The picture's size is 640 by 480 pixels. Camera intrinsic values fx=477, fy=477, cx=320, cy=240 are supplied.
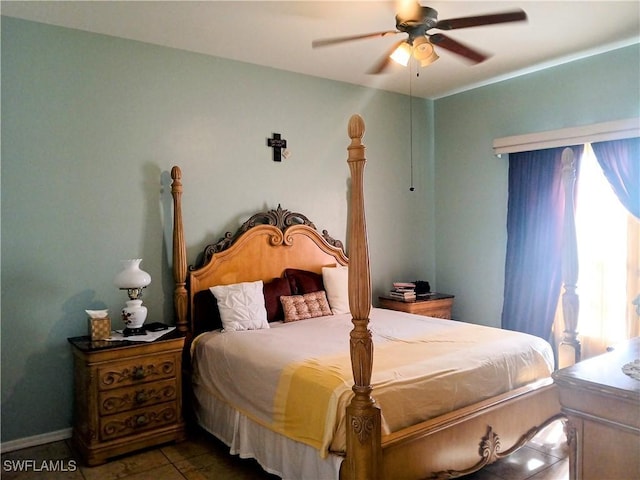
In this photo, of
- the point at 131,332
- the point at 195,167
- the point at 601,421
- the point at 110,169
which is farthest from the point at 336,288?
the point at 601,421

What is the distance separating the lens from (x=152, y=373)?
9.79 ft

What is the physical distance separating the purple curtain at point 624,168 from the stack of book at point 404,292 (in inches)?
72.9

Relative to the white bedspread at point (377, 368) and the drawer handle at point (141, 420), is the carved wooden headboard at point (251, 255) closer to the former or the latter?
the white bedspread at point (377, 368)

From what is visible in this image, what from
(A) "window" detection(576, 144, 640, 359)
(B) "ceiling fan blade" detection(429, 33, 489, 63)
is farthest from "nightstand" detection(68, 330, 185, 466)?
(A) "window" detection(576, 144, 640, 359)

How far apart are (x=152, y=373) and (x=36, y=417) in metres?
0.83

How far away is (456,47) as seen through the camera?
8.98ft

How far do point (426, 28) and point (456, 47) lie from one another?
0.28 meters

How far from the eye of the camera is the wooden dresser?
3.58 feet

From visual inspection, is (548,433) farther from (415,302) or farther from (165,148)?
(165,148)

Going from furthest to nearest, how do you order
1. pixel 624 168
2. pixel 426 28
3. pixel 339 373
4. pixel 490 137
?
pixel 490 137
pixel 624 168
pixel 426 28
pixel 339 373

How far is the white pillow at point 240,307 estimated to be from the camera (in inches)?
132

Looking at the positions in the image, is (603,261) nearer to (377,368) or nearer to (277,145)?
(377,368)

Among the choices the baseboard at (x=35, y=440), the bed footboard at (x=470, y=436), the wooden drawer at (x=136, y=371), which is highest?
the wooden drawer at (x=136, y=371)

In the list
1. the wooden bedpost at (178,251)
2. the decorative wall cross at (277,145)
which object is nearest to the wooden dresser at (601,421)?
the wooden bedpost at (178,251)
